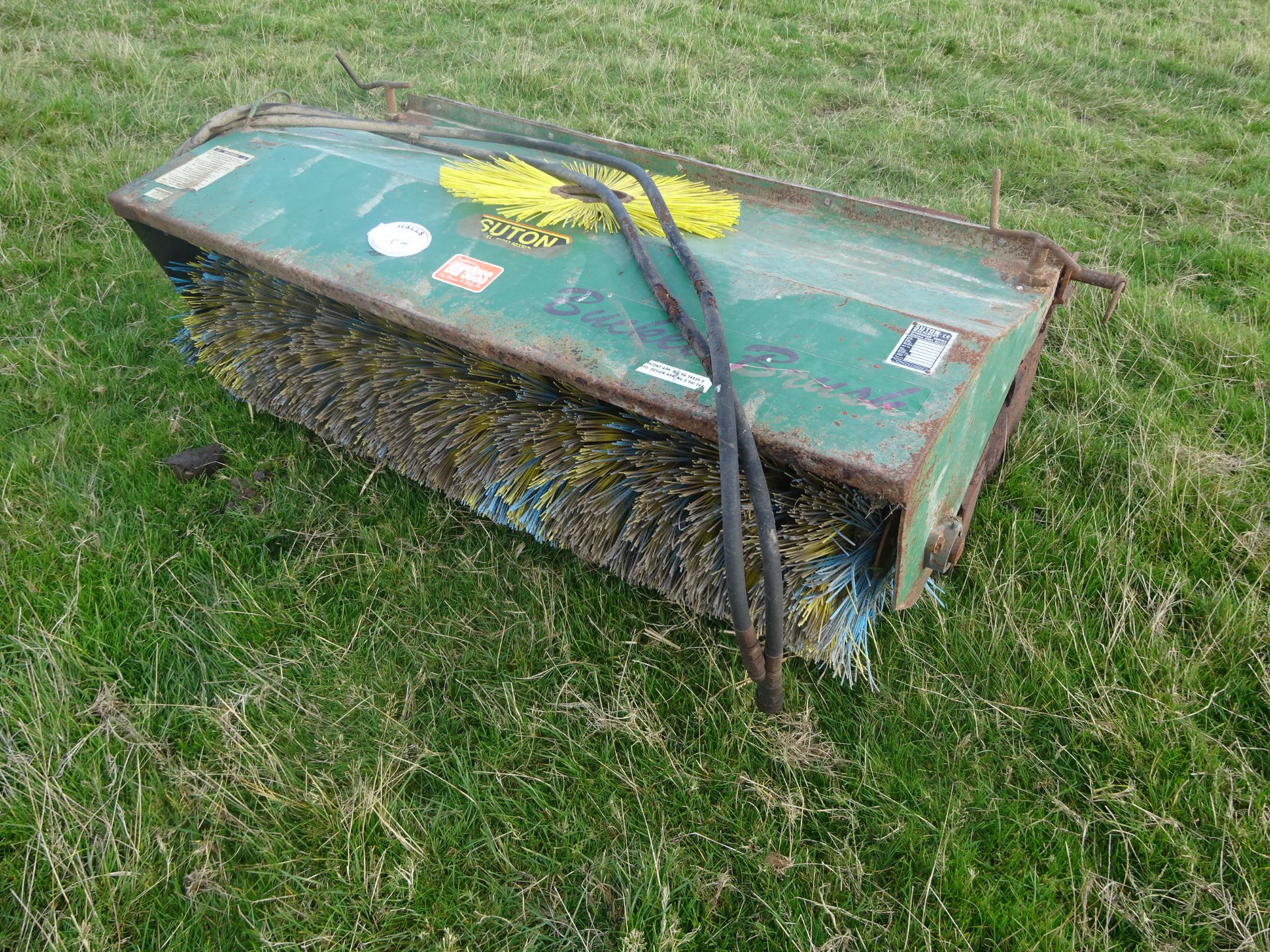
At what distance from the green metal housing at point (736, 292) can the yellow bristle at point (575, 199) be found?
41 millimetres

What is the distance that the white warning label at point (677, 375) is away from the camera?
5.24ft

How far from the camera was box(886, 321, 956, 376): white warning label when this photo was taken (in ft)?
5.24

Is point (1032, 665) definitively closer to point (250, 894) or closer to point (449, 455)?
point (449, 455)

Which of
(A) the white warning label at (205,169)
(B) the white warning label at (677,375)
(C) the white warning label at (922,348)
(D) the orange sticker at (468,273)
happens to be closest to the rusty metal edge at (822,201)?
(C) the white warning label at (922,348)

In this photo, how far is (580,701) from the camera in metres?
1.86

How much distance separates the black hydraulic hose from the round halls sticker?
1.17 feet

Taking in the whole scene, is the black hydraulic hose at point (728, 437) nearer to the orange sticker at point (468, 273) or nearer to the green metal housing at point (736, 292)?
the green metal housing at point (736, 292)

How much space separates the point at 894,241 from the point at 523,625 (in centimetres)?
134

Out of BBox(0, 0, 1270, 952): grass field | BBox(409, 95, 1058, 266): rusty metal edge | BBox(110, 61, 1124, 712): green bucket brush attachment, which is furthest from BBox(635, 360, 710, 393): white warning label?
BBox(409, 95, 1058, 266): rusty metal edge

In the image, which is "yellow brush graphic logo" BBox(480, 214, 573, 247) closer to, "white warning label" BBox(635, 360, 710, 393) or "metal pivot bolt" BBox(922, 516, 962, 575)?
"white warning label" BBox(635, 360, 710, 393)

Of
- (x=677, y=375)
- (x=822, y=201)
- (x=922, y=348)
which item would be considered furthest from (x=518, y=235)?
(x=922, y=348)

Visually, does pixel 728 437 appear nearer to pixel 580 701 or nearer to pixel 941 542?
pixel 941 542

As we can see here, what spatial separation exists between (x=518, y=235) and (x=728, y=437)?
91 centimetres

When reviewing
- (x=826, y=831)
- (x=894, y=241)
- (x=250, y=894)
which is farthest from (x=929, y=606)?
(x=250, y=894)
